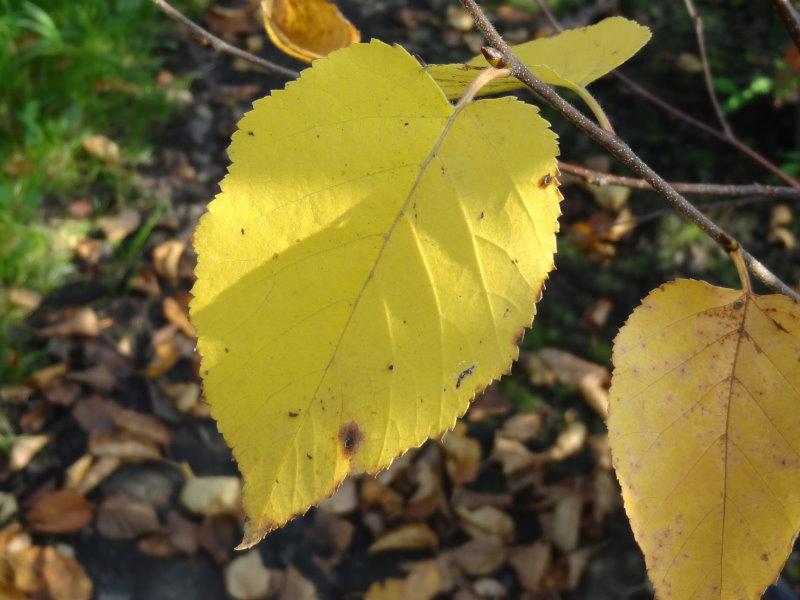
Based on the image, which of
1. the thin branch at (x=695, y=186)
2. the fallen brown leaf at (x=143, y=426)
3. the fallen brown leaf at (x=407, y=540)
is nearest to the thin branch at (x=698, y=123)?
the thin branch at (x=695, y=186)

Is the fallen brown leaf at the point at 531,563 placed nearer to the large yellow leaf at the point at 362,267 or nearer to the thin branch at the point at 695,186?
the thin branch at the point at 695,186

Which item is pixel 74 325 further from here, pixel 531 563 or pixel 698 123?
pixel 698 123

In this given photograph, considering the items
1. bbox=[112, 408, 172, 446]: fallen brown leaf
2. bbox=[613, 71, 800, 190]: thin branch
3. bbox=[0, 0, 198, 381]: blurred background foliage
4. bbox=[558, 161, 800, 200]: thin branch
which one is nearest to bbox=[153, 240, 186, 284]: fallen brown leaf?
bbox=[0, 0, 198, 381]: blurred background foliage

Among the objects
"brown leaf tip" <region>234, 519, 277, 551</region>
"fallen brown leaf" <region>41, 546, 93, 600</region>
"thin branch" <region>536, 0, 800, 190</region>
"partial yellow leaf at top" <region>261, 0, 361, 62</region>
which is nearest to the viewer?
"brown leaf tip" <region>234, 519, 277, 551</region>

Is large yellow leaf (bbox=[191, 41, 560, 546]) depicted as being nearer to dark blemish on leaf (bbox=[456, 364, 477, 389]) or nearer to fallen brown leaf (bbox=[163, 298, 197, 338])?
dark blemish on leaf (bbox=[456, 364, 477, 389])

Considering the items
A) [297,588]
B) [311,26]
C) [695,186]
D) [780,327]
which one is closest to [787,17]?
[695,186]

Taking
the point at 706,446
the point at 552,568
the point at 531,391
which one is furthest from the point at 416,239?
the point at 531,391
